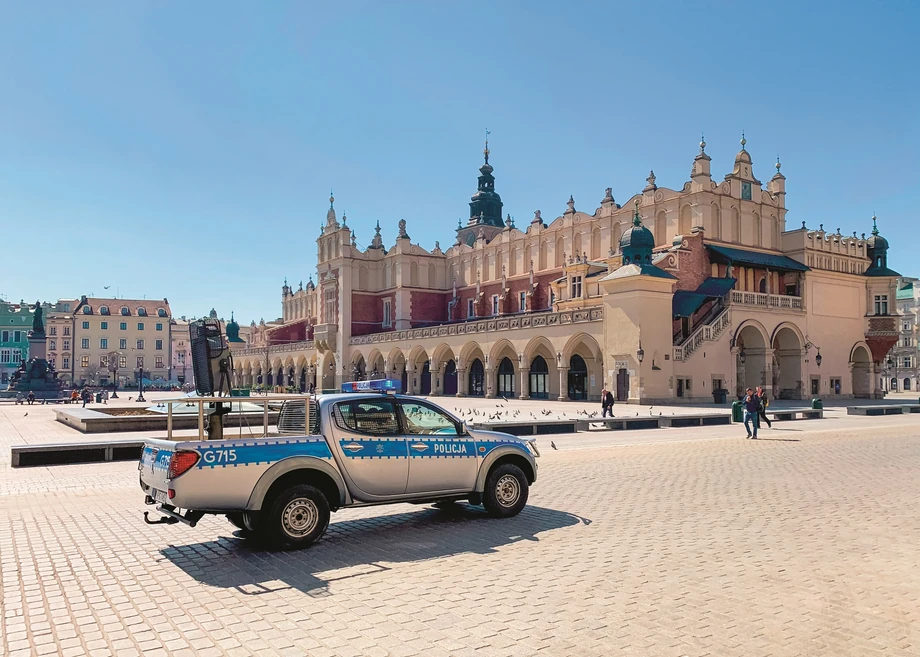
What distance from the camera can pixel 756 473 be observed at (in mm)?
12625

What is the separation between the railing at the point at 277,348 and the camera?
237 feet

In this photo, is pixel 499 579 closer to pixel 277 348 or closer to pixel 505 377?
pixel 505 377

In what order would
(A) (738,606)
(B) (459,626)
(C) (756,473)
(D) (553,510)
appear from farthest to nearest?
1. (C) (756,473)
2. (D) (553,510)
3. (A) (738,606)
4. (B) (459,626)

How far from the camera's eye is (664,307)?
118 ft

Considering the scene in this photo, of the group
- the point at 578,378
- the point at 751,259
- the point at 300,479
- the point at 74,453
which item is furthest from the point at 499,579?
the point at 751,259

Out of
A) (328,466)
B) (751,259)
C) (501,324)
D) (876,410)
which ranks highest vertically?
(751,259)

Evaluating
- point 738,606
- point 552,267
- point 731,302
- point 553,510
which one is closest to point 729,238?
point 731,302

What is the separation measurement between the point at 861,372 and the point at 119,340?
90255 millimetres

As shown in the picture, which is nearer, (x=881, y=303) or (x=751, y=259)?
(x=751, y=259)

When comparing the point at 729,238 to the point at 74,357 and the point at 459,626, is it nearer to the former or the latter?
the point at 459,626

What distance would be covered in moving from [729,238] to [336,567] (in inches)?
1588

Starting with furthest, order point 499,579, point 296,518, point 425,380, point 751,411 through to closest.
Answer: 1. point 425,380
2. point 751,411
3. point 296,518
4. point 499,579

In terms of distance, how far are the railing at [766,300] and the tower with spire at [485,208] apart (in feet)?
125

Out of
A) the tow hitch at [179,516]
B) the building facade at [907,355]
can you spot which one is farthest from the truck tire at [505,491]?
the building facade at [907,355]
